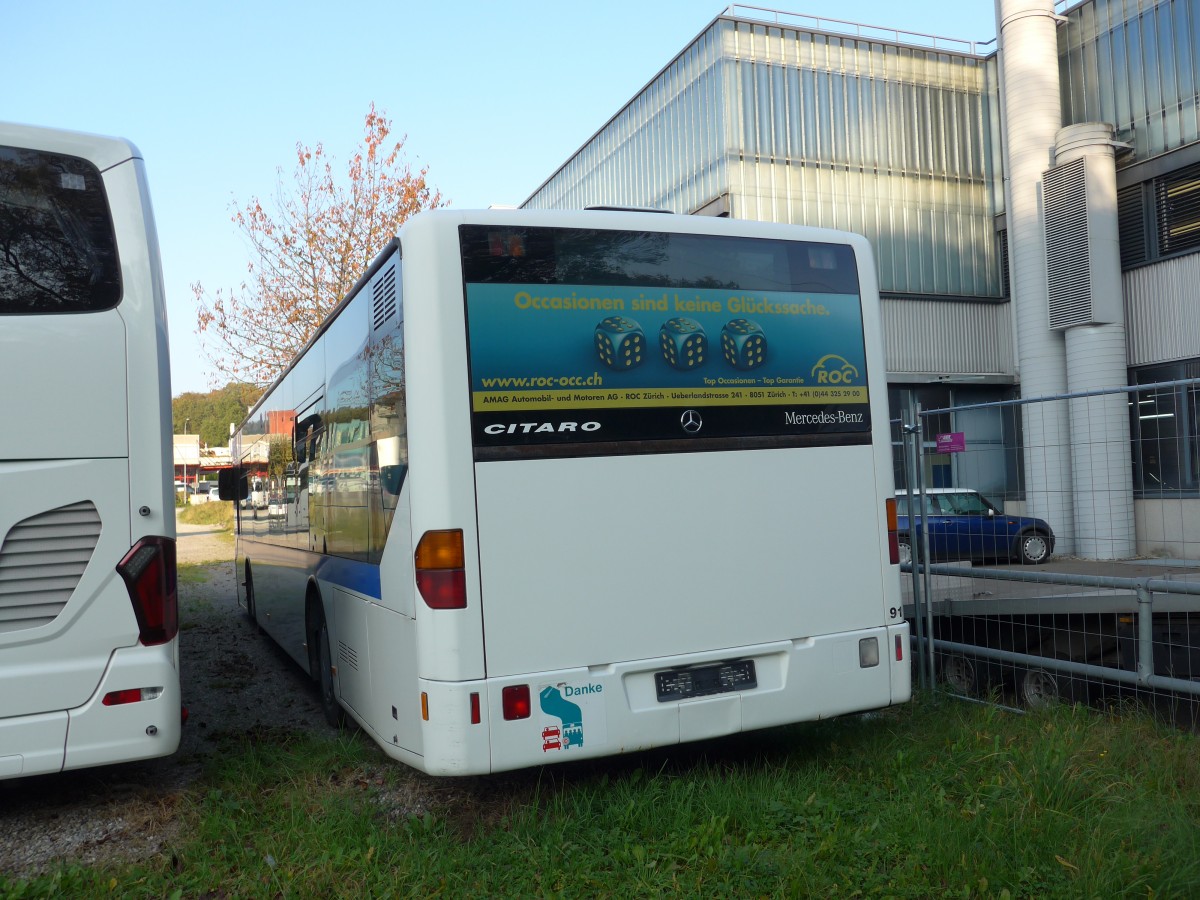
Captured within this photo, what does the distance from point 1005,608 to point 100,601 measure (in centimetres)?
559

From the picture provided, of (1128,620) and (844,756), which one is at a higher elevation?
(1128,620)

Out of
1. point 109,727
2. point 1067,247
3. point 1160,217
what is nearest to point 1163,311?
point 1160,217

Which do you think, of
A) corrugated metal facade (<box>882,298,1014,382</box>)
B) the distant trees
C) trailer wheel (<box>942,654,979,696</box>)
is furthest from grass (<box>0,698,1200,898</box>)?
the distant trees

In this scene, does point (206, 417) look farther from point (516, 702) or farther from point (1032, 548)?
point (516, 702)

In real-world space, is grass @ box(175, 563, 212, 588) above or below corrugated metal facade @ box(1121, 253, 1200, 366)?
below

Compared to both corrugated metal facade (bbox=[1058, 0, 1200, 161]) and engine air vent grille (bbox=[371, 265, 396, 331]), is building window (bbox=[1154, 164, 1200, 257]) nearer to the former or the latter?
corrugated metal facade (bbox=[1058, 0, 1200, 161])

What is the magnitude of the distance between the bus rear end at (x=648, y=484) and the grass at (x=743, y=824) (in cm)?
37

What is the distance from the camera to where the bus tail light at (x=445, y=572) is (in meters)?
4.54

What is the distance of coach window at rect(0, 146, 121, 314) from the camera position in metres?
4.62

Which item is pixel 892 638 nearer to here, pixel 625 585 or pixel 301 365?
pixel 625 585

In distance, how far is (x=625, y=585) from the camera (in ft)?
16.0

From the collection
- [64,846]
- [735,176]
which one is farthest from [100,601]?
[735,176]

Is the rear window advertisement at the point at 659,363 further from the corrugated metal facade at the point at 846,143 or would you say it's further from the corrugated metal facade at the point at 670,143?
the corrugated metal facade at the point at 670,143

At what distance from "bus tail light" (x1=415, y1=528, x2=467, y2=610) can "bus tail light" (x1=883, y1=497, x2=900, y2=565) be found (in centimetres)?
240
